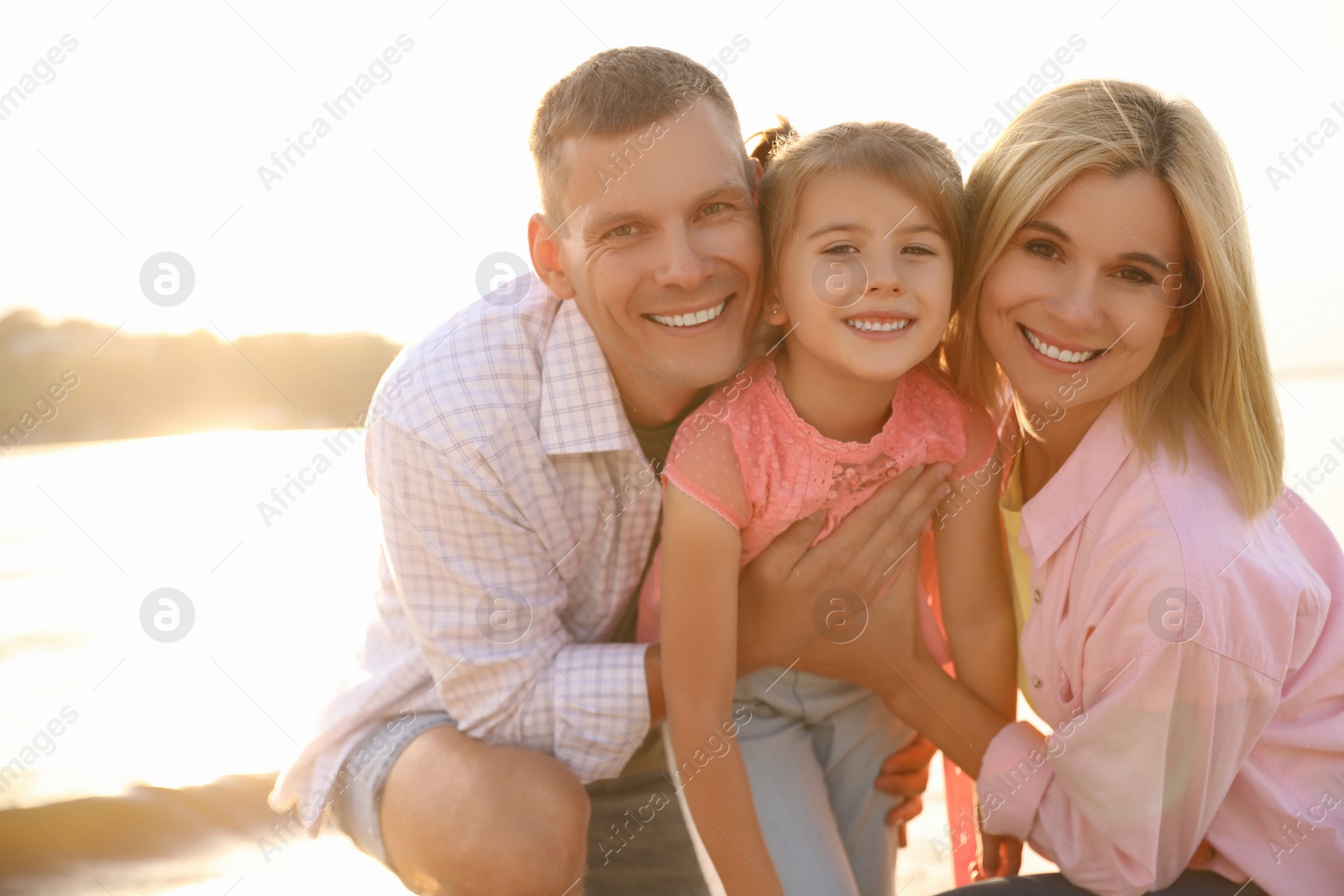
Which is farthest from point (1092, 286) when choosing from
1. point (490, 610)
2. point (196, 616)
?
point (196, 616)

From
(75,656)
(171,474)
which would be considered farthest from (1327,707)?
(171,474)

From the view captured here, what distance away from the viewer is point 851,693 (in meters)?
2.24

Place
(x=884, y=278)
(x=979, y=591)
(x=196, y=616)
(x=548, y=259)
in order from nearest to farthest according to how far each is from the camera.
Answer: (x=884, y=278)
(x=979, y=591)
(x=548, y=259)
(x=196, y=616)

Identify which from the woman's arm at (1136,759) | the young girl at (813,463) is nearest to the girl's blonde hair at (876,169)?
the young girl at (813,463)

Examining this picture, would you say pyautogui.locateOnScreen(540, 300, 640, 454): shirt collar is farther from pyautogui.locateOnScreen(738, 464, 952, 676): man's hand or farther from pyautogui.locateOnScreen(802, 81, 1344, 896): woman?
pyautogui.locateOnScreen(802, 81, 1344, 896): woman

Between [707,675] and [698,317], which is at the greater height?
[698,317]

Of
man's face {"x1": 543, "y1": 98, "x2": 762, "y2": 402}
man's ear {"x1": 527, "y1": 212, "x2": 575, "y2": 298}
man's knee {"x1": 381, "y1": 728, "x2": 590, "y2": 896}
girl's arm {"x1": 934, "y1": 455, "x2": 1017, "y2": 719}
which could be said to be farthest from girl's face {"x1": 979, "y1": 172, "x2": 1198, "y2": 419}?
man's knee {"x1": 381, "y1": 728, "x2": 590, "y2": 896}

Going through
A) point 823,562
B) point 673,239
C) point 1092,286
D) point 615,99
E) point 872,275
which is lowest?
point 823,562

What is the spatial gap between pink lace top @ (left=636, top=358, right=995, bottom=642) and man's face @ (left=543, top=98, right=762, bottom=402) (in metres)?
0.09

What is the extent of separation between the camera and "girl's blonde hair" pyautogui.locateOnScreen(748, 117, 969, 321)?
1.80 metres

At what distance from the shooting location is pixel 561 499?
2.15 m

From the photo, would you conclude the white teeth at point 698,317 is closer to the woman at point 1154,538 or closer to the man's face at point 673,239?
the man's face at point 673,239

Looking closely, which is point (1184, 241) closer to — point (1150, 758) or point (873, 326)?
point (873, 326)

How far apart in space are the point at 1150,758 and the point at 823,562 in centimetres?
65
